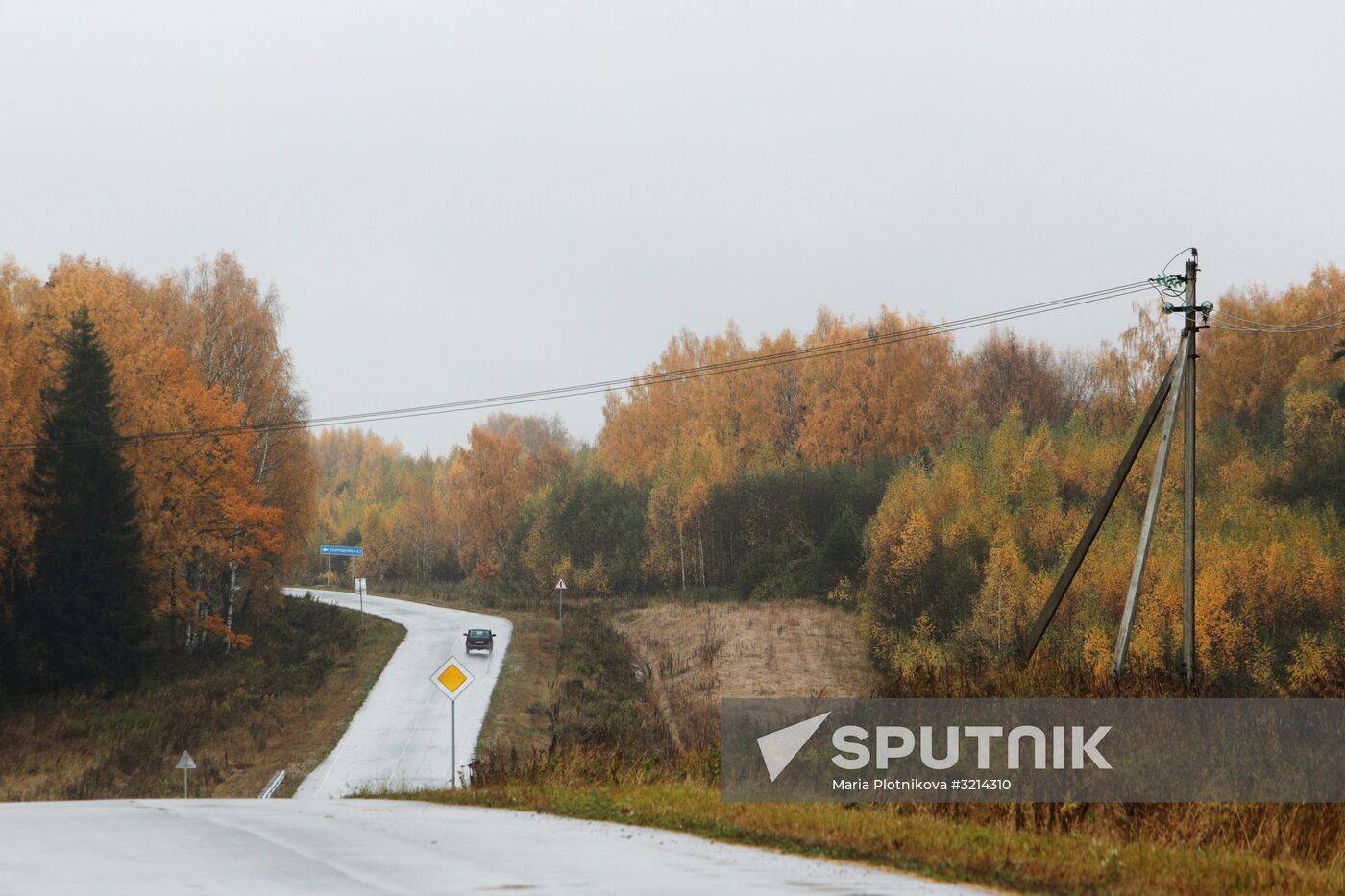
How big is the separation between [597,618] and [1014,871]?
188ft

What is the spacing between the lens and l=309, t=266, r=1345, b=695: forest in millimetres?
46469

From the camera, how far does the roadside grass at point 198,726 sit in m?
32.5

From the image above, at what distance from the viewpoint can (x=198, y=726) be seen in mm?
38156

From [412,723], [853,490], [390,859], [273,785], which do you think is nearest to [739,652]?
[412,723]

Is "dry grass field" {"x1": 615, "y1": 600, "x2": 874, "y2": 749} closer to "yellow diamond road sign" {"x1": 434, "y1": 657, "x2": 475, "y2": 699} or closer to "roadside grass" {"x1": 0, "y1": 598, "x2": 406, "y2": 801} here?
"yellow diamond road sign" {"x1": 434, "y1": 657, "x2": 475, "y2": 699}

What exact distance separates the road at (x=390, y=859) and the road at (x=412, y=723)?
8.97m

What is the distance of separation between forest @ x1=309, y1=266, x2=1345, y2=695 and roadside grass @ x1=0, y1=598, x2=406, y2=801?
1876 cm

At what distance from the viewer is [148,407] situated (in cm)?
4516

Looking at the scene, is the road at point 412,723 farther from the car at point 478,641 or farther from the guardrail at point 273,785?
the guardrail at point 273,785

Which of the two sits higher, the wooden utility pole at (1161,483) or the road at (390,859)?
the wooden utility pole at (1161,483)

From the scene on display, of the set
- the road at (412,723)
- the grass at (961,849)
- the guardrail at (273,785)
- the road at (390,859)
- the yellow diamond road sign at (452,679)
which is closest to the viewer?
the road at (390,859)

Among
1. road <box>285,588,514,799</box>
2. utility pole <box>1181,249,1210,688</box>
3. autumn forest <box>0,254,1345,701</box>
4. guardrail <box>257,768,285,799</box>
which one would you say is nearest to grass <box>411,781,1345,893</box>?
road <box>285,588,514,799</box>

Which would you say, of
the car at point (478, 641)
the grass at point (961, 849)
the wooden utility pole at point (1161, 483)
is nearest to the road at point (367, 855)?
the grass at point (961, 849)

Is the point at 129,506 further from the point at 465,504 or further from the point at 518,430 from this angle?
the point at 518,430
